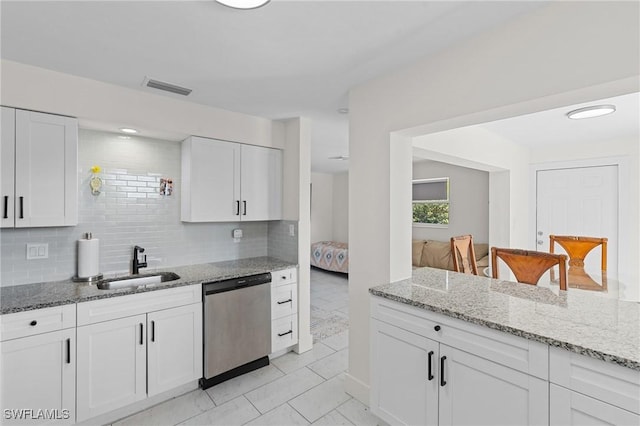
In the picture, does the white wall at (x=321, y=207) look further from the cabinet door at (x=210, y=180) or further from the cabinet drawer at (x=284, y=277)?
the cabinet door at (x=210, y=180)

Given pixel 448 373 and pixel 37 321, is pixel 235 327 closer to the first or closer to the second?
pixel 37 321

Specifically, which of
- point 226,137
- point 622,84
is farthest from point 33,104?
point 622,84

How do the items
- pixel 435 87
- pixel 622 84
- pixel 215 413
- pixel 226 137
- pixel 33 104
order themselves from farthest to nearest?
pixel 226 137, pixel 215 413, pixel 33 104, pixel 435 87, pixel 622 84

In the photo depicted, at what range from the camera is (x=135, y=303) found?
220cm

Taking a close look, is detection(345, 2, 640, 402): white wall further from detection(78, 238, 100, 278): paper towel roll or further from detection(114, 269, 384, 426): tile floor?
detection(78, 238, 100, 278): paper towel roll

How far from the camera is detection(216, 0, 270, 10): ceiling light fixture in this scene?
1.37m

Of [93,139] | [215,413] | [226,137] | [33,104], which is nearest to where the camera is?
[33,104]

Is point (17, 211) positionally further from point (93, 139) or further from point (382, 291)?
point (382, 291)

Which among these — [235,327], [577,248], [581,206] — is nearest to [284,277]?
[235,327]

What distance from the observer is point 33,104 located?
205 cm

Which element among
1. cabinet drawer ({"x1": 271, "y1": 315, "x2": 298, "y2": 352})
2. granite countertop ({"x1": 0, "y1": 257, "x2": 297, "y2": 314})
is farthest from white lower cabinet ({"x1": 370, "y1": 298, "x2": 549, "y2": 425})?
granite countertop ({"x1": 0, "y1": 257, "x2": 297, "y2": 314})

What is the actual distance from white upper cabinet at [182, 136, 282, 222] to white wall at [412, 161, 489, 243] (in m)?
3.64

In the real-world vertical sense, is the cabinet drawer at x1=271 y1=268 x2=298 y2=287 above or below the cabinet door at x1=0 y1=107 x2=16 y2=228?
below

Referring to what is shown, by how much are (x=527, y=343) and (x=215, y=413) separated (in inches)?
81.3
